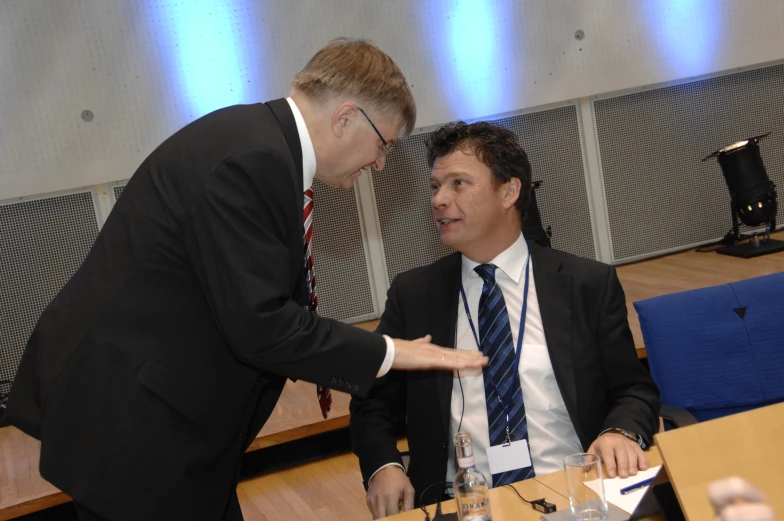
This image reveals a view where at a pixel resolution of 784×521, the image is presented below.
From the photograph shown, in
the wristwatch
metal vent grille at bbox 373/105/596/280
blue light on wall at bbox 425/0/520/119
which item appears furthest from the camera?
metal vent grille at bbox 373/105/596/280

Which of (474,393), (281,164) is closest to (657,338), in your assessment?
Result: (474,393)

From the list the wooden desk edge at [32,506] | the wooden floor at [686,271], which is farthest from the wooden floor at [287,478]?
the wooden floor at [686,271]

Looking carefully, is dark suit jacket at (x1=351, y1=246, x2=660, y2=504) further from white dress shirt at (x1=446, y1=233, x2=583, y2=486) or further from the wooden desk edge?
the wooden desk edge

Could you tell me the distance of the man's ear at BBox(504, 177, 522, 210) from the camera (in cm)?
243

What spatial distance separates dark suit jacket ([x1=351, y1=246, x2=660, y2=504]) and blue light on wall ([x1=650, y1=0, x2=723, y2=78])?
4938 millimetres

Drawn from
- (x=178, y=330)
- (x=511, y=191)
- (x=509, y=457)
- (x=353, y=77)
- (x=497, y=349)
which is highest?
(x=353, y=77)

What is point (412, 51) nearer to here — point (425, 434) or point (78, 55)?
point (78, 55)

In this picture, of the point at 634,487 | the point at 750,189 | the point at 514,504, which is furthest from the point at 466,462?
the point at 750,189

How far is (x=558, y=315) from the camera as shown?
224 centimetres

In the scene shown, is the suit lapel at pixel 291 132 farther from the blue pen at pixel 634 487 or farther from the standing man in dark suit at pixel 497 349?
the blue pen at pixel 634 487

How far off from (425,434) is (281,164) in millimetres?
954

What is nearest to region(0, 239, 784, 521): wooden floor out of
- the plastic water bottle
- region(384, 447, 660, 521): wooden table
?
region(384, 447, 660, 521): wooden table

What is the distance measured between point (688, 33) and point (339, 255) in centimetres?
333

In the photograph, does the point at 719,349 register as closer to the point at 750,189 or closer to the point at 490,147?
the point at 490,147
